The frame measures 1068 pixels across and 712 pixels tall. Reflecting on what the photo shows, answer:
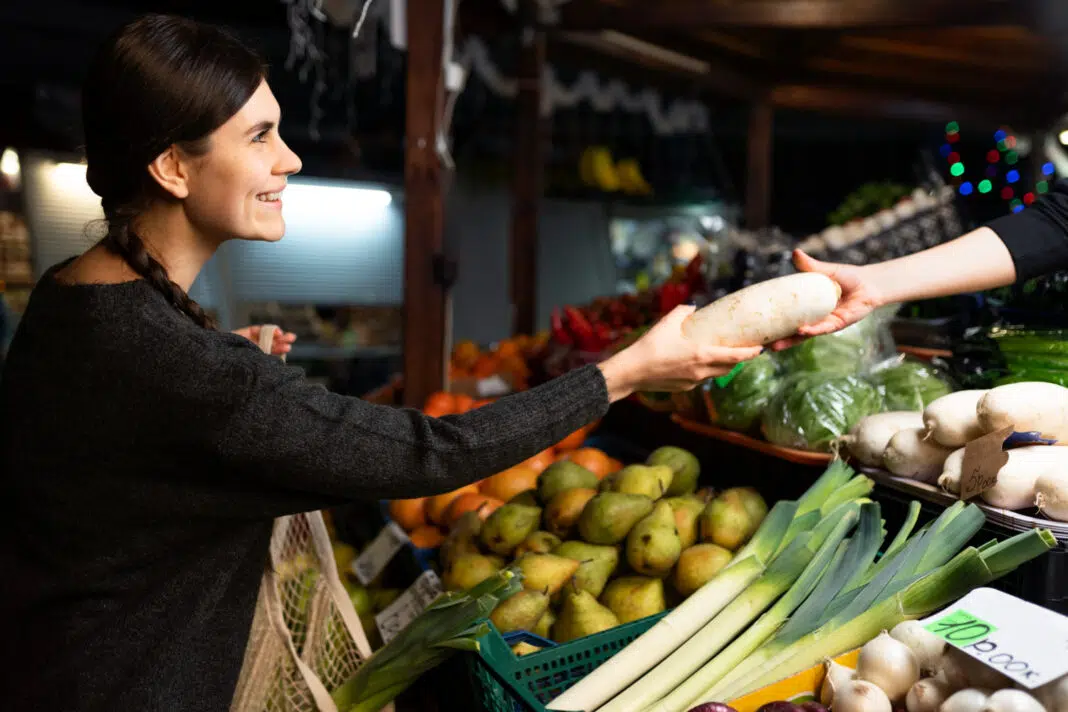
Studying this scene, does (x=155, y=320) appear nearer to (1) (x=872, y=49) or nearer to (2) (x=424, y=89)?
(2) (x=424, y=89)

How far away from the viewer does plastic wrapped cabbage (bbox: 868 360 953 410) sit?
2080 mm

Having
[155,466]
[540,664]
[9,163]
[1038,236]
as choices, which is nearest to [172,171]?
[155,466]

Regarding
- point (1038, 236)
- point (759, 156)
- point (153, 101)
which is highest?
point (759, 156)

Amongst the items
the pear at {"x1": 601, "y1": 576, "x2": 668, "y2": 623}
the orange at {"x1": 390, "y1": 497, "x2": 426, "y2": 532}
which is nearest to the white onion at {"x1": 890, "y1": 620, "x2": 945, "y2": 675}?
the pear at {"x1": 601, "y1": 576, "x2": 668, "y2": 623}

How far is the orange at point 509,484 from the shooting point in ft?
8.22

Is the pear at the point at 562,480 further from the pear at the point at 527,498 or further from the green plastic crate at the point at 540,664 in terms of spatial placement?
the green plastic crate at the point at 540,664

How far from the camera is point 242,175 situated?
1.43 metres

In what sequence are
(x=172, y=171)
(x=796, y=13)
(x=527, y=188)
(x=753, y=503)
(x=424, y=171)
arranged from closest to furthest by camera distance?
(x=172, y=171), (x=753, y=503), (x=424, y=171), (x=796, y=13), (x=527, y=188)

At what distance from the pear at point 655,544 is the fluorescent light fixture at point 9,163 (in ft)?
18.0

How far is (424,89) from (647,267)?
6528 millimetres

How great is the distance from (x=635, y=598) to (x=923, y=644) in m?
0.69

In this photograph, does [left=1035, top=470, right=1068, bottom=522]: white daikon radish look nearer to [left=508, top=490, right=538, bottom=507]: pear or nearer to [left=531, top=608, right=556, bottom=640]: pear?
[left=531, top=608, right=556, bottom=640]: pear

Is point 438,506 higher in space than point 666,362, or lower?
lower

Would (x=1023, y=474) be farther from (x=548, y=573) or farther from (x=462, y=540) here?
(x=462, y=540)
